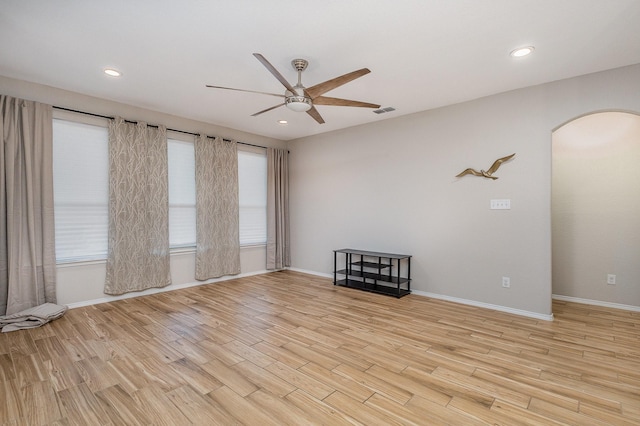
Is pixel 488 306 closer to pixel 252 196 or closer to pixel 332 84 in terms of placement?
pixel 332 84

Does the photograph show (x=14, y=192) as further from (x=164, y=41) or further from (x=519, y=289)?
(x=519, y=289)

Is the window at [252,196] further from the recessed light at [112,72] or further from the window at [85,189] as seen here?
the recessed light at [112,72]

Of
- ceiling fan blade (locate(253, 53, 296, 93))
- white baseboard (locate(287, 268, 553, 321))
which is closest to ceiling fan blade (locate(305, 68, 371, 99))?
ceiling fan blade (locate(253, 53, 296, 93))

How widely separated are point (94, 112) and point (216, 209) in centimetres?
211

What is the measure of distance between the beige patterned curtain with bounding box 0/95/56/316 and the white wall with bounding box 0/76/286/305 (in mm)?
146

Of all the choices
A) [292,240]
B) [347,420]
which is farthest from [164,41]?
[292,240]

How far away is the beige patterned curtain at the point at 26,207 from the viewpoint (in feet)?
10.8

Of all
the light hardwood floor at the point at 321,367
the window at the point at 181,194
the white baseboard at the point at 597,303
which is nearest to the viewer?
the light hardwood floor at the point at 321,367

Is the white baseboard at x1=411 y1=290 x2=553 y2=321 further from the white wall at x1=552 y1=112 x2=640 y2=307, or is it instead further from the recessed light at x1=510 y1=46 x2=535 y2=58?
the recessed light at x1=510 y1=46 x2=535 y2=58

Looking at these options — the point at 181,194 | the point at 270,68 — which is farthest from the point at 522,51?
the point at 181,194

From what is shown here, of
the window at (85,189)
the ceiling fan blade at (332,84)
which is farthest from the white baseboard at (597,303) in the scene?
the window at (85,189)

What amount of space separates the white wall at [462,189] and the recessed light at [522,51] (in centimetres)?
93

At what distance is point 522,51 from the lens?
2.76 m

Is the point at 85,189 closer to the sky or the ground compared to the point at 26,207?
closer to the sky
